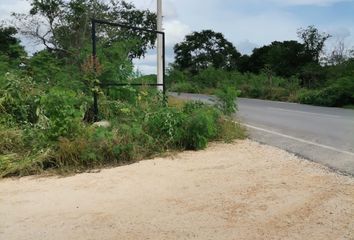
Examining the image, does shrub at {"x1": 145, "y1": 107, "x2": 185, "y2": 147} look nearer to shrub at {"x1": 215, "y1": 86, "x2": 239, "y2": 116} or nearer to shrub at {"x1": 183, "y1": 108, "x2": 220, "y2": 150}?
shrub at {"x1": 183, "y1": 108, "x2": 220, "y2": 150}

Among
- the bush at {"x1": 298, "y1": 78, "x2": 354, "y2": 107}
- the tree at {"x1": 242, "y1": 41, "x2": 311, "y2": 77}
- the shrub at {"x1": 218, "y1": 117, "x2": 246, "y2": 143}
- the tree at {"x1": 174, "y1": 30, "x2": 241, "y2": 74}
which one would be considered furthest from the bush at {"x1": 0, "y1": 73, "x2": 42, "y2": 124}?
the tree at {"x1": 174, "y1": 30, "x2": 241, "y2": 74}

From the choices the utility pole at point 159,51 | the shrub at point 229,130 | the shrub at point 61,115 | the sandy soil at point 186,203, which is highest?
the utility pole at point 159,51

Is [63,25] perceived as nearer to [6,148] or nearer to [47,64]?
[47,64]

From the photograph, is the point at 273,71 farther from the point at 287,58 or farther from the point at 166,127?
the point at 166,127

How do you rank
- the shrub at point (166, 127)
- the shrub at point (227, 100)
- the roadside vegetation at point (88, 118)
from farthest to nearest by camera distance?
the shrub at point (227, 100), the shrub at point (166, 127), the roadside vegetation at point (88, 118)

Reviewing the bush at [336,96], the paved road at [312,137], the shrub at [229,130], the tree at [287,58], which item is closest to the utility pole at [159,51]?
the paved road at [312,137]

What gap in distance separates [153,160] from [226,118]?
3335 millimetres

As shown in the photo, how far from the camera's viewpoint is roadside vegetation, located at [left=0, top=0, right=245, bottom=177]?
314 inches

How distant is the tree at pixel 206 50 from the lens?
65.7m

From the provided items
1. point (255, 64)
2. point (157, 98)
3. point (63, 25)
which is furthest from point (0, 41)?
point (255, 64)

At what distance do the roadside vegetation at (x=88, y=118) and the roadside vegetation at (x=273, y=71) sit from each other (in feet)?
8.36

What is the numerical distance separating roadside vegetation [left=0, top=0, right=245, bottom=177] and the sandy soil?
563 millimetres

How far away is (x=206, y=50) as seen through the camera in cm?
6656

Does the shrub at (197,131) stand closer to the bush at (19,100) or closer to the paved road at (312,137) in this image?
the paved road at (312,137)
